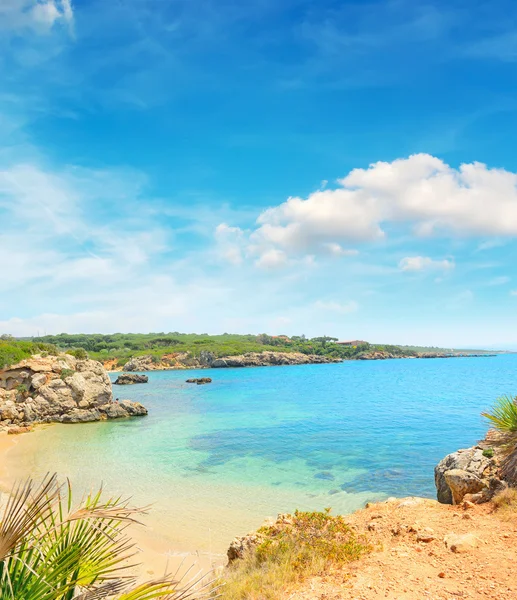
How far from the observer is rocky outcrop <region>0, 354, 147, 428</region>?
32688mm

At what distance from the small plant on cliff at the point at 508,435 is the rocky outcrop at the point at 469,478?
29 cm

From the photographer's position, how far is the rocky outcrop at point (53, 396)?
32.7 metres

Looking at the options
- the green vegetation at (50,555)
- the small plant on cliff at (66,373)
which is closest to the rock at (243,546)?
the green vegetation at (50,555)

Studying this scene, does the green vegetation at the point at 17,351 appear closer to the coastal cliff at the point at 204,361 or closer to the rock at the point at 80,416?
the rock at the point at 80,416

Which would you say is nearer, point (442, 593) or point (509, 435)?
point (442, 593)

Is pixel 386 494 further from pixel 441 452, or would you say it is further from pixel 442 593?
pixel 442 593

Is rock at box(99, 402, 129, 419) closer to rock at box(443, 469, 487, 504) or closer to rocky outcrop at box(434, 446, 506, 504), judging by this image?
rocky outcrop at box(434, 446, 506, 504)

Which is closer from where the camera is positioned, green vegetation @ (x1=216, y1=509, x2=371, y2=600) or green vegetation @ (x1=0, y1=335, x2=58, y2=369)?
green vegetation @ (x1=216, y1=509, x2=371, y2=600)

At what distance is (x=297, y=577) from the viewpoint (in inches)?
264

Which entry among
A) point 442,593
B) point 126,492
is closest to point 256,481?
point 126,492

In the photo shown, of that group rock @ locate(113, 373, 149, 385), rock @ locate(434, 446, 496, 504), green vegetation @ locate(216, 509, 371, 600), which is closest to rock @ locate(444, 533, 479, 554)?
green vegetation @ locate(216, 509, 371, 600)

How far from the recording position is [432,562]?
693cm

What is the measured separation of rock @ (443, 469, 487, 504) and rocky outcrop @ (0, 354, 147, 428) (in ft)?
102

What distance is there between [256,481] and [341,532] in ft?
33.5
